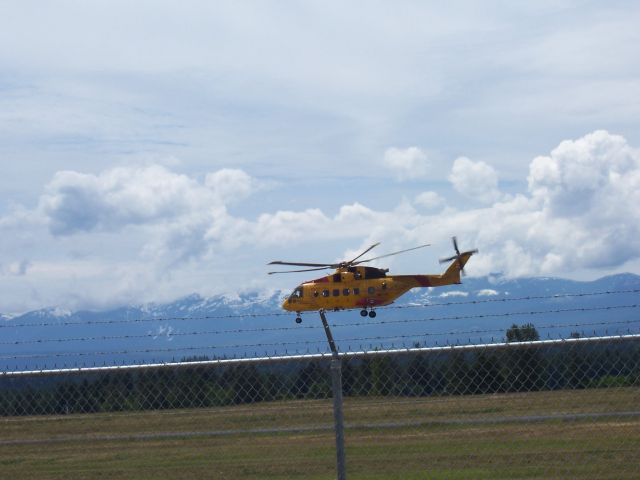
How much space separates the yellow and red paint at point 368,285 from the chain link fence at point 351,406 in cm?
3026

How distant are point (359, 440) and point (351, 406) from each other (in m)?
3.80

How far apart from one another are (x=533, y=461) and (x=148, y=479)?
452 centimetres

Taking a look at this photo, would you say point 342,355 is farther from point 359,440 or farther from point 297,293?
point 297,293

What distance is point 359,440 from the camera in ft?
47.9

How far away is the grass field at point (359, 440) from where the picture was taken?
10.6 metres

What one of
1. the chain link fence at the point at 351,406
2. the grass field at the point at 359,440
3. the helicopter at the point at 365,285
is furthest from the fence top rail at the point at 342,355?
the helicopter at the point at 365,285

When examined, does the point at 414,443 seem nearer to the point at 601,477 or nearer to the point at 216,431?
the point at 601,477

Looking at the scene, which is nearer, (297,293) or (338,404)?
(338,404)

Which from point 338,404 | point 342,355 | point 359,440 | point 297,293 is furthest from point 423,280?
point 338,404

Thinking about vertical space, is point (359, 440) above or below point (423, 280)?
below

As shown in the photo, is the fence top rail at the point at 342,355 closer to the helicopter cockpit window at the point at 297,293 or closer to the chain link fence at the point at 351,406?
the chain link fence at the point at 351,406

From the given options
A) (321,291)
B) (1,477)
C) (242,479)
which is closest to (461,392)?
(242,479)

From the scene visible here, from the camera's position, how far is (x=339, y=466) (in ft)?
31.3

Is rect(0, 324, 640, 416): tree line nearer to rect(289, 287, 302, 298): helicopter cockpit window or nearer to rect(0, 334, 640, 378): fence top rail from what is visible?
rect(0, 334, 640, 378): fence top rail
